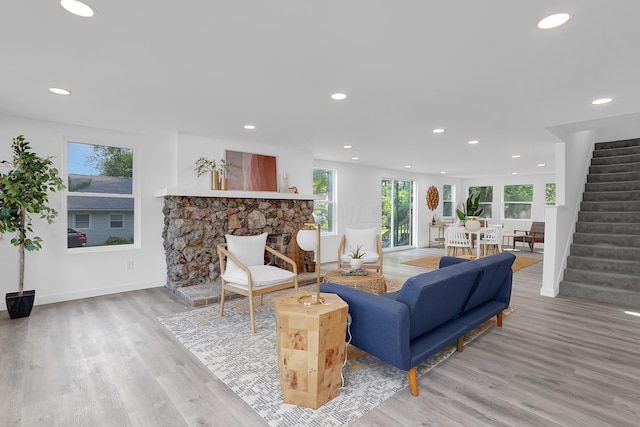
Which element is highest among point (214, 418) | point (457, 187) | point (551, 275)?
point (457, 187)

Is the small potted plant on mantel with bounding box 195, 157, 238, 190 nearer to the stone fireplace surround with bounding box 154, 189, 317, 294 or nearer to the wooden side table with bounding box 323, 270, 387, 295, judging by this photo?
the stone fireplace surround with bounding box 154, 189, 317, 294

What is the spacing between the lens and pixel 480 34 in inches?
75.3

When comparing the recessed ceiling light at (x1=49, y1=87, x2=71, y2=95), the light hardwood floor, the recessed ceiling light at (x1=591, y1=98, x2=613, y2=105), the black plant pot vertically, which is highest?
the recessed ceiling light at (x1=591, y1=98, x2=613, y2=105)

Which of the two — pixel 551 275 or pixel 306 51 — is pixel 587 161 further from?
pixel 306 51

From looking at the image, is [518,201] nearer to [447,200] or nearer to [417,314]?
[447,200]

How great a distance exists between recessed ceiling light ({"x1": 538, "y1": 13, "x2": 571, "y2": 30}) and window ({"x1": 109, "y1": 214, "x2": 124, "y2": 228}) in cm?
492

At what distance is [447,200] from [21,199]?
10533 millimetres

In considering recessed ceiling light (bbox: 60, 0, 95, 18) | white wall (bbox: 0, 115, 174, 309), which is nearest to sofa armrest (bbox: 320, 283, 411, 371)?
recessed ceiling light (bbox: 60, 0, 95, 18)

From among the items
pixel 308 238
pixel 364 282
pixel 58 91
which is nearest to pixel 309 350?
pixel 308 238

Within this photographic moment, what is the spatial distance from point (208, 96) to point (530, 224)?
10.3 m

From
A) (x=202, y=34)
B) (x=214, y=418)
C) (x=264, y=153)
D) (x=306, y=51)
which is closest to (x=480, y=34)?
(x=306, y=51)

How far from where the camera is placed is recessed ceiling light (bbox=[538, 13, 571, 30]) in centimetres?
173

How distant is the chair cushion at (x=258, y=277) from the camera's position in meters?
3.29

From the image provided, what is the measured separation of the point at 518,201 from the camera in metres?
10.1
